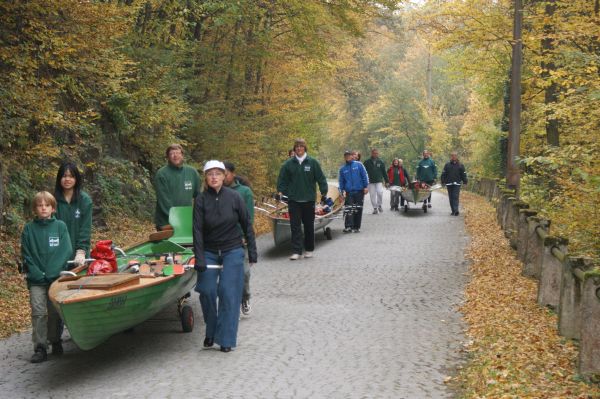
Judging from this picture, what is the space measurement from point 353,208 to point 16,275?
990 cm

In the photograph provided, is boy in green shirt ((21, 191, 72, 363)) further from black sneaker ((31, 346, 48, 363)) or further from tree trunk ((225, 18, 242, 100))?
tree trunk ((225, 18, 242, 100))

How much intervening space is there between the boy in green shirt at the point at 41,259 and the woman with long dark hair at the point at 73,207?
629 millimetres

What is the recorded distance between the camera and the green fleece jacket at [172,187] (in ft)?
36.9

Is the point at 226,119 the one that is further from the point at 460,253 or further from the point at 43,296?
the point at 43,296

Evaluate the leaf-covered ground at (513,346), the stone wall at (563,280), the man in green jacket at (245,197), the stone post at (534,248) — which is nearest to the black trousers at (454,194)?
the stone wall at (563,280)

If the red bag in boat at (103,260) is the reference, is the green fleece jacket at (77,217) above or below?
above

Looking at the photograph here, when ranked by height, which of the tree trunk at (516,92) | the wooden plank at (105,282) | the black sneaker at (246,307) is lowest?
the black sneaker at (246,307)

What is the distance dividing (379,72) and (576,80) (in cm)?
4908

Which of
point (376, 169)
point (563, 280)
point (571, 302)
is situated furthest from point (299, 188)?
point (376, 169)

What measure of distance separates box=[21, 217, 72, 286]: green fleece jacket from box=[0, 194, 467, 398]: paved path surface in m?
0.91

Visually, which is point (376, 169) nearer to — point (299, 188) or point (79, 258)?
point (299, 188)

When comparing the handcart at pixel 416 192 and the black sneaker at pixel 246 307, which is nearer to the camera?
the black sneaker at pixel 246 307

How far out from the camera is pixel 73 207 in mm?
8750

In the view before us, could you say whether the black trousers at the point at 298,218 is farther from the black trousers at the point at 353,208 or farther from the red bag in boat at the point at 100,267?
the red bag in boat at the point at 100,267
